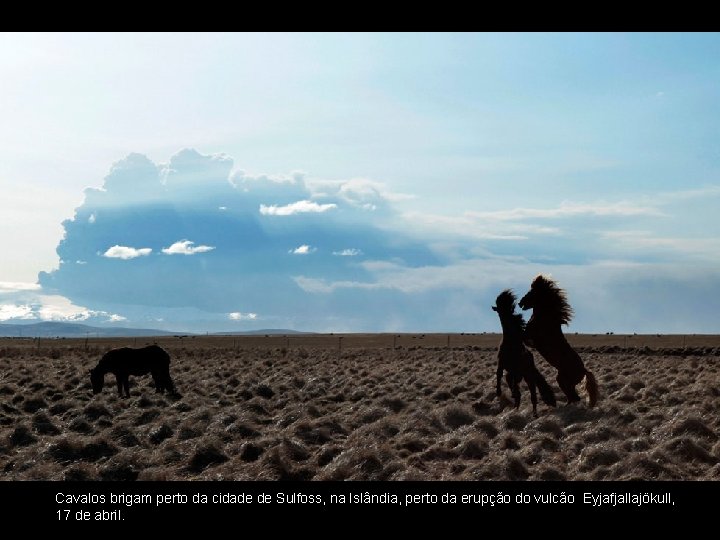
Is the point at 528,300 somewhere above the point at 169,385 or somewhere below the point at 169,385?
above

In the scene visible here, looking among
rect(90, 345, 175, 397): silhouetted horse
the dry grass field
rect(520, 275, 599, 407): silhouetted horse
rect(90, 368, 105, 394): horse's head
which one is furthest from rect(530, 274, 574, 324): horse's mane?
rect(90, 368, 105, 394): horse's head

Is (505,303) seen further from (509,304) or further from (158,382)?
(158,382)

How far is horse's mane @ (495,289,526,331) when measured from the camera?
13.8m

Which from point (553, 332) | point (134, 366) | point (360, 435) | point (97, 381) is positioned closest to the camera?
point (360, 435)

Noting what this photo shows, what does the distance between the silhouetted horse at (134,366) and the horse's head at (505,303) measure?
10.6 m

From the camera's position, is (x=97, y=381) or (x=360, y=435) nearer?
(x=360, y=435)

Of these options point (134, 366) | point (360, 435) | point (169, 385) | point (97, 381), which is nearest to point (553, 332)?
point (360, 435)

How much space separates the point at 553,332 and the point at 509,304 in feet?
3.65

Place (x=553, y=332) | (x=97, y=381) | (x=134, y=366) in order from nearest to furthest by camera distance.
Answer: (x=553, y=332)
(x=134, y=366)
(x=97, y=381)

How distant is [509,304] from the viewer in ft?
45.8

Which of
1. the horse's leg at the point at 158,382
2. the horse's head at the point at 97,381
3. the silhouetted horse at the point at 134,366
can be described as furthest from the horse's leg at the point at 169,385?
the horse's head at the point at 97,381

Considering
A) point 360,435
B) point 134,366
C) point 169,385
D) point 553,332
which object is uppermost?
point 553,332

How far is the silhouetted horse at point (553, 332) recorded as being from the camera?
13523mm

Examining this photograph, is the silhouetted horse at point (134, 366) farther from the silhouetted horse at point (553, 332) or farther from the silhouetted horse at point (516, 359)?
the silhouetted horse at point (553, 332)
